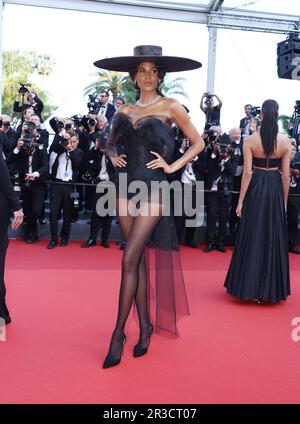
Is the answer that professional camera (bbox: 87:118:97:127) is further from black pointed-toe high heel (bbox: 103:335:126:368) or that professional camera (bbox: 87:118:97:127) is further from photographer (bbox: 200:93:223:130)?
black pointed-toe high heel (bbox: 103:335:126:368)

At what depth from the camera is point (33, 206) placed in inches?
275

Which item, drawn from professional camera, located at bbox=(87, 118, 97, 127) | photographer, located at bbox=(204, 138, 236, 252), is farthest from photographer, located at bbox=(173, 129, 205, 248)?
professional camera, located at bbox=(87, 118, 97, 127)

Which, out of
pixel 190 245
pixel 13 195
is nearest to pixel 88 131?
pixel 190 245

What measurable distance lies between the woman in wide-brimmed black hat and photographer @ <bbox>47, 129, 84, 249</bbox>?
376cm

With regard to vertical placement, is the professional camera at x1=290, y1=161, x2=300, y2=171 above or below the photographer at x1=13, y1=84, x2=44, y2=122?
below

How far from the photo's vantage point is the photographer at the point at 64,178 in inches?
A: 273

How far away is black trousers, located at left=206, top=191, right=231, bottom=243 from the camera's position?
719cm

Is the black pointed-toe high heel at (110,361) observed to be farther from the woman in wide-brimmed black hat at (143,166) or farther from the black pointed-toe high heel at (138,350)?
the black pointed-toe high heel at (138,350)

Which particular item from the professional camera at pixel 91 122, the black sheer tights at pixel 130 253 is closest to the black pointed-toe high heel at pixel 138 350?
the black sheer tights at pixel 130 253

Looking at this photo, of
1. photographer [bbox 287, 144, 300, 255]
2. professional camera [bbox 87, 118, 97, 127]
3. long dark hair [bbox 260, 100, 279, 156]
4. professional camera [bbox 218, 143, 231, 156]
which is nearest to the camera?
long dark hair [bbox 260, 100, 279, 156]

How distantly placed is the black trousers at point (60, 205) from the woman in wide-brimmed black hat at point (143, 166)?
3.77 meters

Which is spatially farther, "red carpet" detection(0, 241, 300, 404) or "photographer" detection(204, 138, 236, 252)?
"photographer" detection(204, 138, 236, 252)

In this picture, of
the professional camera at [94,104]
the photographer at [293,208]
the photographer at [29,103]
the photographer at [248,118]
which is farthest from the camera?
the photographer at [248,118]
